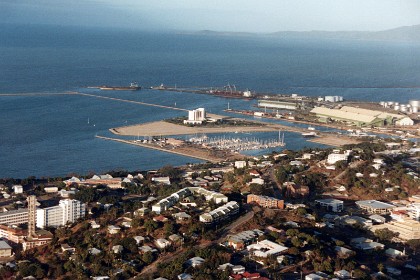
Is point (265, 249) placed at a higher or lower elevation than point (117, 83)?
lower

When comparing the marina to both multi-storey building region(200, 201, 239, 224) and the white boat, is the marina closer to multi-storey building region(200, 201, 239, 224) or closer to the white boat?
the white boat

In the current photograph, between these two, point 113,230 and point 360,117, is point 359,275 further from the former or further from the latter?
point 360,117

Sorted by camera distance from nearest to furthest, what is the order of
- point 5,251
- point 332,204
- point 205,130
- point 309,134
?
point 5,251
point 332,204
point 309,134
point 205,130

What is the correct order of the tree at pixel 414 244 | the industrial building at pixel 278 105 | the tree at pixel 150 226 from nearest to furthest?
the tree at pixel 150 226, the tree at pixel 414 244, the industrial building at pixel 278 105

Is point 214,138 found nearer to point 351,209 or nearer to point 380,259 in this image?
point 351,209

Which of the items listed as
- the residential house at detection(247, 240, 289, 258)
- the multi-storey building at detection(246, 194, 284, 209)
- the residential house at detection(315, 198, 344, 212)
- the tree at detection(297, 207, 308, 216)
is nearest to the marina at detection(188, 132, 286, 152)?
the residential house at detection(315, 198, 344, 212)

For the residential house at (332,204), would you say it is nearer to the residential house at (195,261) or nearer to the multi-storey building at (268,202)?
the multi-storey building at (268,202)

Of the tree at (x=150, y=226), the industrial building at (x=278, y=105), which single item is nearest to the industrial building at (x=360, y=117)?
the industrial building at (x=278, y=105)

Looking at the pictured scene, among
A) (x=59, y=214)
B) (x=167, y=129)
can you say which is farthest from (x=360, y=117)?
(x=59, y=214)
